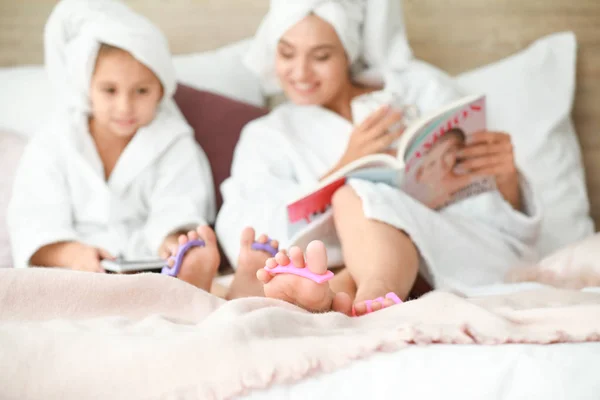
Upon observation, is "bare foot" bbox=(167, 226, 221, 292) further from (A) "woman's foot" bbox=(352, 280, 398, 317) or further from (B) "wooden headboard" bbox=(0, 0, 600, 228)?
(B) "wooden headboard" bbox=(0, 0, 600, 228)

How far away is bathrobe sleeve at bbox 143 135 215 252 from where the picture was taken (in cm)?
161

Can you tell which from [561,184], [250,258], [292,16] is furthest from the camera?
[561,184]

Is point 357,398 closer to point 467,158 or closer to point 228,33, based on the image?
point 467,158

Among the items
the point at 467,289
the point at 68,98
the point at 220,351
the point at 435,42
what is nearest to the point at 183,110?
the point at 68,98

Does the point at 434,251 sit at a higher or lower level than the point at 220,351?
lower

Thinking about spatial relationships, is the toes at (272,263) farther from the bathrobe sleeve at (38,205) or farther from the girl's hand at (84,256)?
the bathrobe sleeve at (38,205)

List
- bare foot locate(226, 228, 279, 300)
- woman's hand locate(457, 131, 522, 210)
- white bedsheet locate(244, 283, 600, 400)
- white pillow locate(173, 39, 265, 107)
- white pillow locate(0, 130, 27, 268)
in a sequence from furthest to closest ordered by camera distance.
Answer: white pillow locate(173, 39, 265, 107) → white pillow locate(0, 130, 27, 268) → woman's hand locate(457, 131, 522, 210) → bare foot locate(226, 228, 279, 300) → white bedsheet locate(244, 283, 600, 400)

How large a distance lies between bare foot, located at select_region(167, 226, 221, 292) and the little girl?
0.30 metres

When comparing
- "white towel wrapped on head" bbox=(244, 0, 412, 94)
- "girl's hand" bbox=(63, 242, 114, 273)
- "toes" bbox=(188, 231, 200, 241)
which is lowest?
"girl's hand" bbox=(63, 242, 114, 273)

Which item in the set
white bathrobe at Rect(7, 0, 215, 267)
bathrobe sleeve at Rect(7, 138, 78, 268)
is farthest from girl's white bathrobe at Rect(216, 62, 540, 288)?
bathrobe sleeve at Rect(7, 138, 78, 268)

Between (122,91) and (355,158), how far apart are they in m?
0.53

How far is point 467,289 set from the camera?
4.01 ft

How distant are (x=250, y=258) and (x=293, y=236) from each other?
0.74 feet

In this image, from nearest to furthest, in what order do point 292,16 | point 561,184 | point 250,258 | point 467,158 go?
1. point 250,258
2. point 467,158
3. point 292,16
4. point 561,184
